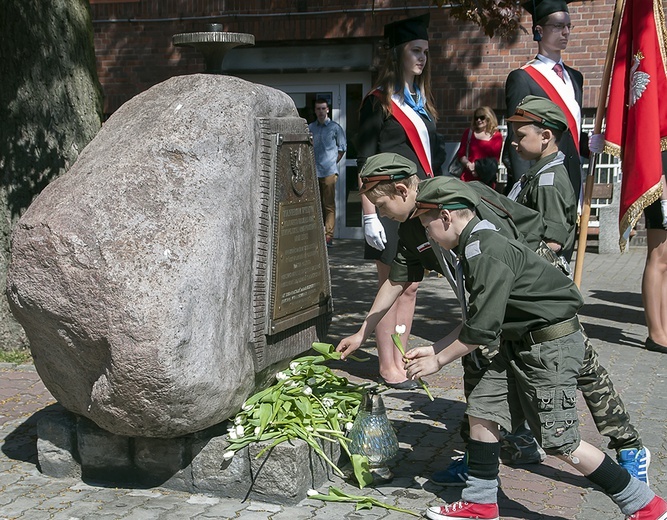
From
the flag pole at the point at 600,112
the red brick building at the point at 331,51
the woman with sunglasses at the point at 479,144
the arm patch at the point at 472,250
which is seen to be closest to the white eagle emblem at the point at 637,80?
the flag pole at the point at 600,112

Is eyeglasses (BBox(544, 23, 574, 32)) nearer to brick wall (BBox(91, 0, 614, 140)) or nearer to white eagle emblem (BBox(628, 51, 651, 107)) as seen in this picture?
white eagle emblem (BBox(628, 51, 651, 107))

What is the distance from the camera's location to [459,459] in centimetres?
443

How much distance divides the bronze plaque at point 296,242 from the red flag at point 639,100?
8.33 ft

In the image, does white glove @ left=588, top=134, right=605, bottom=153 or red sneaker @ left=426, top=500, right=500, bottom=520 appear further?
white glove @ left=588, top=134, right=605, bottom=153

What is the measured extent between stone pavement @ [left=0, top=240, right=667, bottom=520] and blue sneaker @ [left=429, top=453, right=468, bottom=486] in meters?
0.05

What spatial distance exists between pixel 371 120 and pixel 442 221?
2159 millimetres

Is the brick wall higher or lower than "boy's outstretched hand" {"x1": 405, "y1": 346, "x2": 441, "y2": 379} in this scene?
higher

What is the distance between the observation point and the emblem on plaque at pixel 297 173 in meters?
4.77

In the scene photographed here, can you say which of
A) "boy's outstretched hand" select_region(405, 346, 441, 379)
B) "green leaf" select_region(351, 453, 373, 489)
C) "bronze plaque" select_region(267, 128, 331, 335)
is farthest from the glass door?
"boy's outstretched hand" select_region(405, 346, 441, 379)

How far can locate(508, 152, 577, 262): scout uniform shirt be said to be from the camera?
4574 millimetres

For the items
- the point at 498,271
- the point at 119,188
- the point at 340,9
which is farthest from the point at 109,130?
the point at 340,9

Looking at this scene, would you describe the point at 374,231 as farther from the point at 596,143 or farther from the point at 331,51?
the point at 331,51

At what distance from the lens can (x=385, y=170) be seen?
424 cm

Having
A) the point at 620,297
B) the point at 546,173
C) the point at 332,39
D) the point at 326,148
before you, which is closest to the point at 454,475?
the point at 546,173
